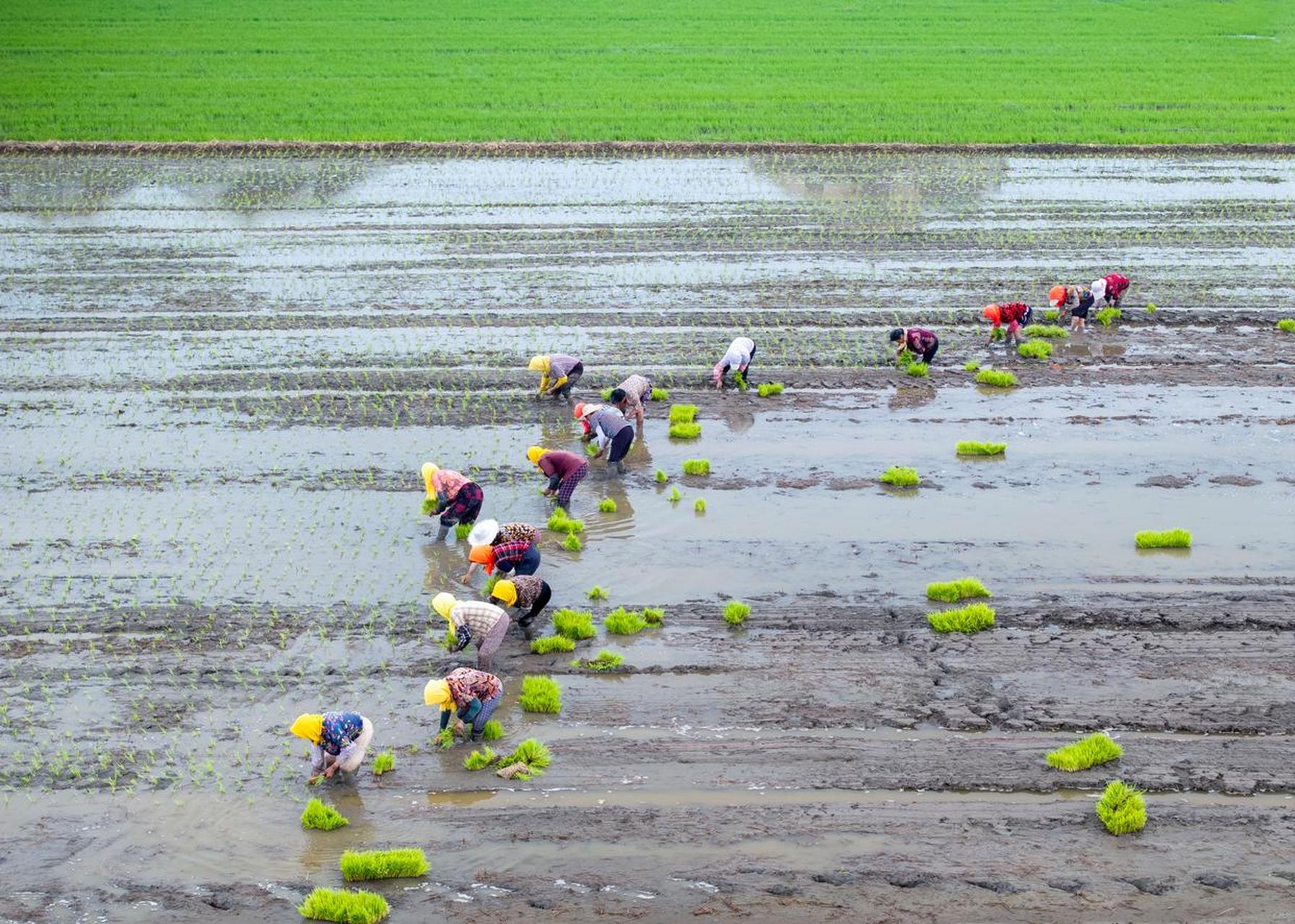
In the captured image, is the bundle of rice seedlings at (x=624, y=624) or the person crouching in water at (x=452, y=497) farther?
the person crouching in water at (x=452, y=497)

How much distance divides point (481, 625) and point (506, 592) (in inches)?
18.7

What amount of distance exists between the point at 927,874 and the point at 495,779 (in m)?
3.22

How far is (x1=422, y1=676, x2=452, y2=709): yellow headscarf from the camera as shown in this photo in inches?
412

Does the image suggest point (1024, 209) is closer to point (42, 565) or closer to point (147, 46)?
point (42, 565)

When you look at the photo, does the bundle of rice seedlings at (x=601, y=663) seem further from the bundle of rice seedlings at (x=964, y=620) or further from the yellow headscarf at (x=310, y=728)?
the bundle of rice seedlings at (x=964, y=620)

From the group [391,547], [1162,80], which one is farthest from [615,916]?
[1162,80]

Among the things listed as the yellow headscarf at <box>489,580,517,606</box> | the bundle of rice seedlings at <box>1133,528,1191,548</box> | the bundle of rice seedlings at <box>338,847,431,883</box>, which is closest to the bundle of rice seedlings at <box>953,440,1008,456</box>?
the bundle of rice seedlings at <box>1133,528,1191,548</box>

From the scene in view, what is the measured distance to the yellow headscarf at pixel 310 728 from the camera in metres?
9.93

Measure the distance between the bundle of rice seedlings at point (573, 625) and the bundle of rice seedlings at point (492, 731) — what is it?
154 cm

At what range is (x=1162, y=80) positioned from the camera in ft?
117

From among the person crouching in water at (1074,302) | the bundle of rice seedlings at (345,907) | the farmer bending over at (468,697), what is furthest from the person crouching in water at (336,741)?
the person crouching in water at (1074,302)

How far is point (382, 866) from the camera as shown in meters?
9.23

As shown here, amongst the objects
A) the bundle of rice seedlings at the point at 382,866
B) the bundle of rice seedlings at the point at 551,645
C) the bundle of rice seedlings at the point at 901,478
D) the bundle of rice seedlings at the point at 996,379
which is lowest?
the bundle of rice seedlings at the point at 382,866

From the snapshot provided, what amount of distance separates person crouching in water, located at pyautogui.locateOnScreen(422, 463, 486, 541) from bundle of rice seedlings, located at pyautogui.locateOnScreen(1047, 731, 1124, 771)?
20.3 feet
